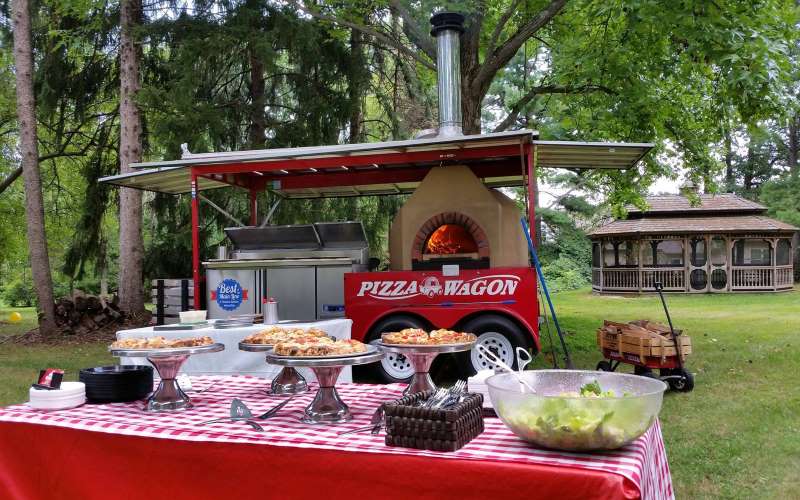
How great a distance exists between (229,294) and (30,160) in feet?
24.3

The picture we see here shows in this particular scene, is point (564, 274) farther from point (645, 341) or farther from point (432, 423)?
point (432, 423)

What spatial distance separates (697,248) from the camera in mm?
26781

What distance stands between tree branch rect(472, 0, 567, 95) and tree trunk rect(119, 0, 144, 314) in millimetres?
6827

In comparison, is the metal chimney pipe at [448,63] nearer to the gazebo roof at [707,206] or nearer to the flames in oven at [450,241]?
the flames in oven at [450,241]

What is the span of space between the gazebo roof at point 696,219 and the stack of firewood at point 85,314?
705 inches

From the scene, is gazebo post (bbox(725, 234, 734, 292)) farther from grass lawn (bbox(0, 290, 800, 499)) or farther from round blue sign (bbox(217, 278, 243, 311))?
round blue sign (bbox(217, 278, 243, 311))

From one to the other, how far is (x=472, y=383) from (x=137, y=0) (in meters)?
14.3

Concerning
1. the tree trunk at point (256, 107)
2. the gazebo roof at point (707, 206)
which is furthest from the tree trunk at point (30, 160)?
the gazebo roof at point (707, 206)

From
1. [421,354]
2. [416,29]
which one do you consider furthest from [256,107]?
[421,354]

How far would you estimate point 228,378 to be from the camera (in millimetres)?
4359

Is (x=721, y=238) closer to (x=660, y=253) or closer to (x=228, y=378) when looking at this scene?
(x=660, y=253)

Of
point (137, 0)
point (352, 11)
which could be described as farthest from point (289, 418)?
point (137, 0)

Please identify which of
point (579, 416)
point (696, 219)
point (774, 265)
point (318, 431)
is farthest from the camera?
point (696, 219)

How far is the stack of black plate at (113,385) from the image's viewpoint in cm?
347
